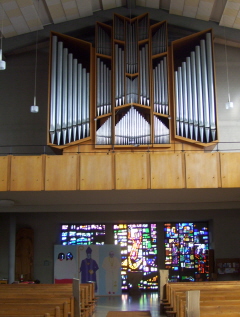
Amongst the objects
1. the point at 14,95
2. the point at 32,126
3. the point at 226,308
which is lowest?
the point at 226,308

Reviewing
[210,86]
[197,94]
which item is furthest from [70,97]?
[210,86]

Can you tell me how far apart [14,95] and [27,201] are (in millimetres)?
4410

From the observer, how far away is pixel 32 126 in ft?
52.4

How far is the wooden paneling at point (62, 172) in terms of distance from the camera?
11.5 meters

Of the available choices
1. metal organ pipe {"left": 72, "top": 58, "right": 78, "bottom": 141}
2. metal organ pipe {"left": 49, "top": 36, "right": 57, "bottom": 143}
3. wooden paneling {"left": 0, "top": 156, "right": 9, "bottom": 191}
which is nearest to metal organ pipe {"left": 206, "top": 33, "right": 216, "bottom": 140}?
metal organ pipe {"left": 72, "top": 58, "right": 78, "bottom": 141}

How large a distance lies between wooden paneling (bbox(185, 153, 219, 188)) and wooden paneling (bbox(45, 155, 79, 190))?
9.30 ft

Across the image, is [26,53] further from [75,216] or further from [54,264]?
[54,264]

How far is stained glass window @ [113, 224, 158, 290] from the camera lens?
56.4 feet

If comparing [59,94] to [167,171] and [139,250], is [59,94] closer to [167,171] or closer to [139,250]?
[167,171]

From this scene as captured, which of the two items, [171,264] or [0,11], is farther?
[171,264]

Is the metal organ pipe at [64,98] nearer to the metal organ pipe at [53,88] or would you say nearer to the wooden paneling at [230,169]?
the metal organ pipe at [53,88]

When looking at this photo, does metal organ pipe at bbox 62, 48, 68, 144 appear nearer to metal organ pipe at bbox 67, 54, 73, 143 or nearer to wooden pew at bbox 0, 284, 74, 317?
metal organ pipe at bbox 67, 54, 73, 143

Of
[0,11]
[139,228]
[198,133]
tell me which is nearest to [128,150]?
[198,133]

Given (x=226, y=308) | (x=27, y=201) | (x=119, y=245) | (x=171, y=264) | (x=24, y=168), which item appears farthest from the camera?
(x=171, y=264)
